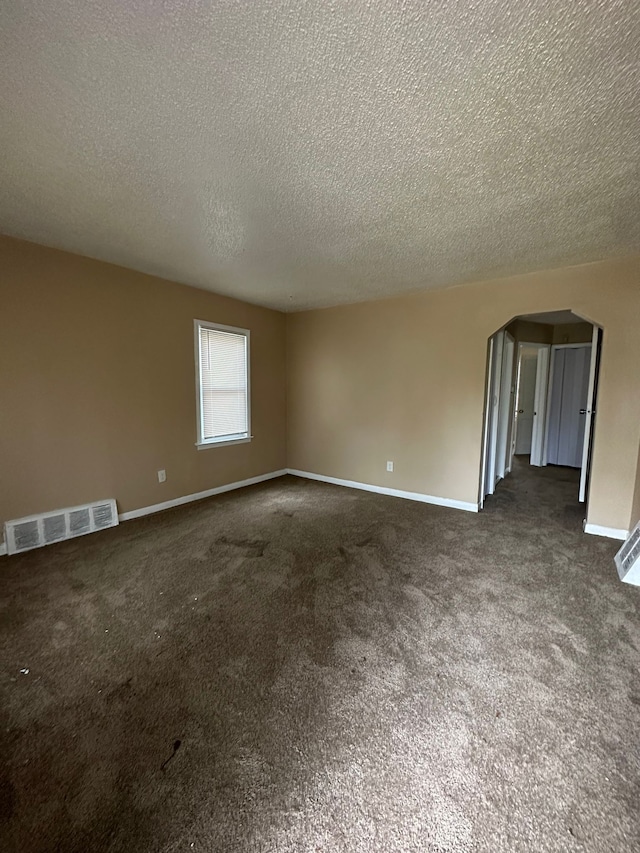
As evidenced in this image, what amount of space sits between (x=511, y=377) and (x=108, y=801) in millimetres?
5737

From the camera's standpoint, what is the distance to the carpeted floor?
3.55ft

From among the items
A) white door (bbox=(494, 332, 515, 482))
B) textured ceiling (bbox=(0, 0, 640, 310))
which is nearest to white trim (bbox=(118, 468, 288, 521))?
textured ceiling (bbox=(0, 0, 640, 310))

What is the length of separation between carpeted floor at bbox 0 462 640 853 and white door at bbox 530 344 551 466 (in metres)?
3.47

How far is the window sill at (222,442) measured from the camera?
4.18 metres

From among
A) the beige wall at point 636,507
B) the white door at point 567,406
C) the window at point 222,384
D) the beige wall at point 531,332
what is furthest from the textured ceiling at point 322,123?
the white door at point 567,406

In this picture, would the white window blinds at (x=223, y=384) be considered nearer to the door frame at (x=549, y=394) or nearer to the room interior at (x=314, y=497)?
the room interior at (x=314, y=497)

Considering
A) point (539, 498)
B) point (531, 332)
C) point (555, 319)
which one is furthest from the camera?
point (531, 332)

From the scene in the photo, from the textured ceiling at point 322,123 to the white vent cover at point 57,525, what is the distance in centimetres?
224

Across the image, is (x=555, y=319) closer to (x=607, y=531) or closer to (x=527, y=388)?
(x=527, y=388)

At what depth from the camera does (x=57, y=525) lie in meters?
3.01

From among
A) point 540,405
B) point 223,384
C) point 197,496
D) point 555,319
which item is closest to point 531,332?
point 555,319

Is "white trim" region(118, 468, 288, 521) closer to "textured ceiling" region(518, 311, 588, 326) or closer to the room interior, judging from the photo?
the room interior

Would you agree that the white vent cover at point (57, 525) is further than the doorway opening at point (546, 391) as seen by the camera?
No

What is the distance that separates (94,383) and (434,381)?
348cm
